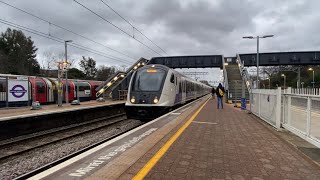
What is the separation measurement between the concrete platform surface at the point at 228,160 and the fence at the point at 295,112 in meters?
0.65

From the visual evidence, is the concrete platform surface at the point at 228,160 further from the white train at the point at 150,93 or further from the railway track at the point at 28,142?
the white train at the point at 150,93

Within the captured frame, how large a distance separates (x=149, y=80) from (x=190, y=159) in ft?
35.1

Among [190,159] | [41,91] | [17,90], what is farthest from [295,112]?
[41,91]

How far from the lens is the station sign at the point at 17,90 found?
22172mm

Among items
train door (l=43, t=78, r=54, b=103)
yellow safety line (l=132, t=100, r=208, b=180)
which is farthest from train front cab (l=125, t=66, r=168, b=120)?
train door (l=43, t=78, r=54, b=103)

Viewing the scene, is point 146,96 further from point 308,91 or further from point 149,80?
point 308,91

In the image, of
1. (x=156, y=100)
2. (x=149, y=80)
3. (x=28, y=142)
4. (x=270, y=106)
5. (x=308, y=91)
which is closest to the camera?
(x=308, y=91)

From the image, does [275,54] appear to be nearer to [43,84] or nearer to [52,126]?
[43,84]

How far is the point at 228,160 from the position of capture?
5.95 metres

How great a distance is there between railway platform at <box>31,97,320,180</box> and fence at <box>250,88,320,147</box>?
0.55 meters

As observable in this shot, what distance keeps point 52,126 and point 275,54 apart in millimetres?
54117

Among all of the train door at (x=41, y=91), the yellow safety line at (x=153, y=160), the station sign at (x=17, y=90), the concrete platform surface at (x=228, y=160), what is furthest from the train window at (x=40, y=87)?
the yellow safety line at (x=153, y=160)

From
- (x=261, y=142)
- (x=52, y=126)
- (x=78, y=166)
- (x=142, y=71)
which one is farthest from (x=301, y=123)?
(x=52, y=126)

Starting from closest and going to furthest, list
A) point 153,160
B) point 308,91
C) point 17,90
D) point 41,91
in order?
point 153,160, point 308,91, point 17,90, point 41,91
